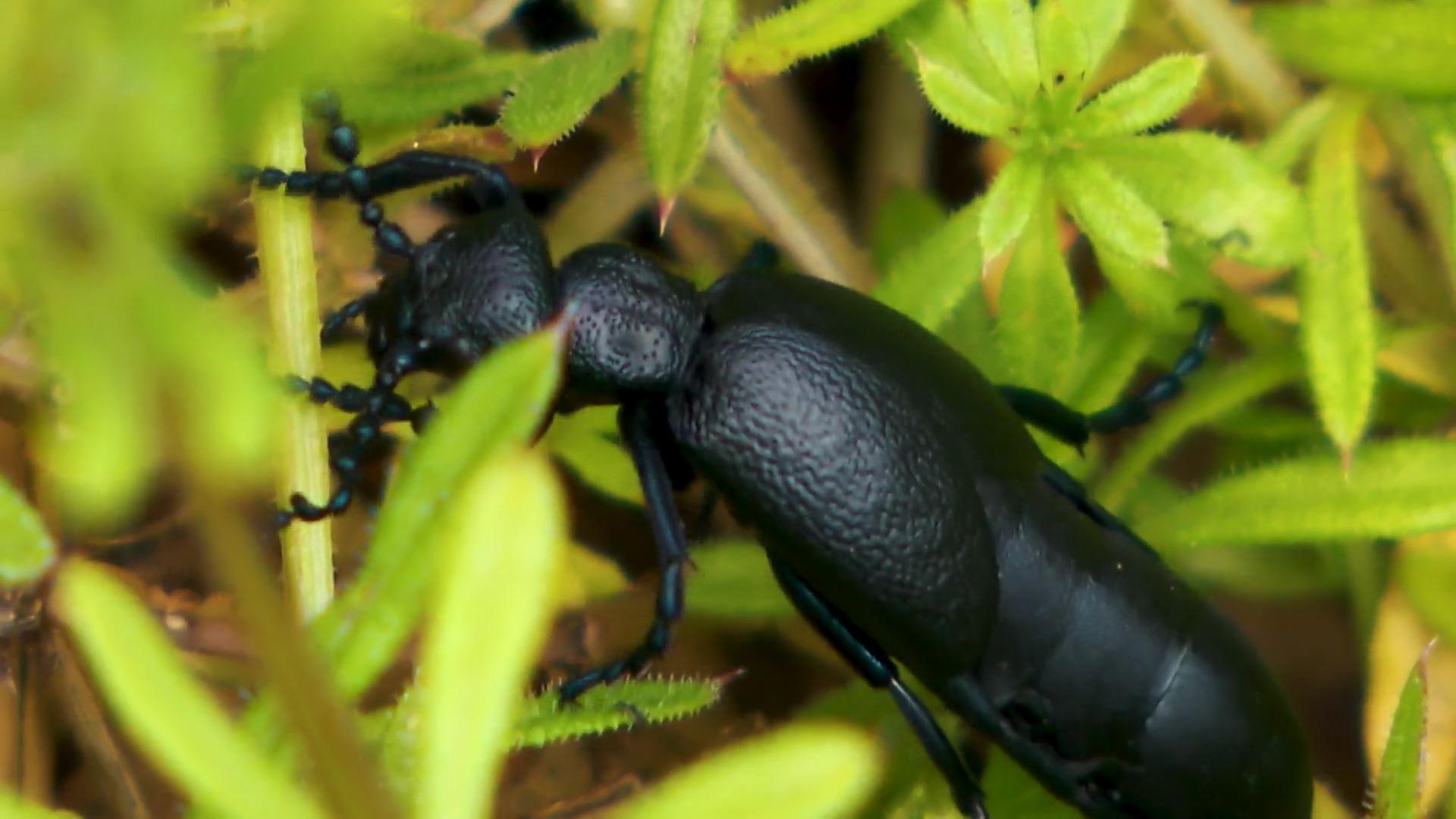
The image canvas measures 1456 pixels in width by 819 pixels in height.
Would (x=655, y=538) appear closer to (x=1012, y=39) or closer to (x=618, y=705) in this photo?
(x=618, y=705)

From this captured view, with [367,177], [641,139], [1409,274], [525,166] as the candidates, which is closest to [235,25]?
[367,177]

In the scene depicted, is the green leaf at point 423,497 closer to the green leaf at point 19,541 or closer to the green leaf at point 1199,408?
the green leaf at point 19,541

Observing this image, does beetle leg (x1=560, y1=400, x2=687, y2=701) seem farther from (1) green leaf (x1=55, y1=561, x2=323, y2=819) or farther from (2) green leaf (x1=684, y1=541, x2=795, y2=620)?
(1) green leaf (x1=55, y1=561, x2=323, y2=819)

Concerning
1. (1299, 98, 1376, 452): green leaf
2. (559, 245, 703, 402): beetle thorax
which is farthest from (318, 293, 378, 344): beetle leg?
(1299, 98, 1376, 452): green leaf

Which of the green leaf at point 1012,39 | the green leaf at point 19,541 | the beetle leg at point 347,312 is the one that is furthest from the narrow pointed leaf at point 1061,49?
the green leaf at point 19,541

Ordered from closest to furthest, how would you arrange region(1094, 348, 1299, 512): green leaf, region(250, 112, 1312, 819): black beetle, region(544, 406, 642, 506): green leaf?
region(250, 112, 1312, 819): black beetle, region(544, 406, 642, 506): green leaf, region(1094, 348, 1299, 512): green leaf

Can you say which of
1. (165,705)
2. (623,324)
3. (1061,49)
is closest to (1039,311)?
(1061,49)
